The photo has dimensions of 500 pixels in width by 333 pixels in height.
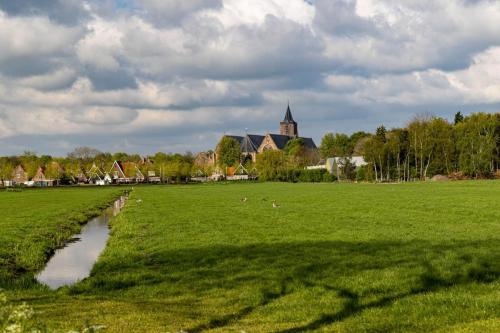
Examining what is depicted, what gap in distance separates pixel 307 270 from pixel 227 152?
170485 millimetres

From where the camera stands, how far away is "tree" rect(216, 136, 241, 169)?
607 ft

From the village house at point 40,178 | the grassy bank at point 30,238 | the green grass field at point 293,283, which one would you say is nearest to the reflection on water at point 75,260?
the grassy bank at point 30,238

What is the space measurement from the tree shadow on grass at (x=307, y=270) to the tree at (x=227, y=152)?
541 ft

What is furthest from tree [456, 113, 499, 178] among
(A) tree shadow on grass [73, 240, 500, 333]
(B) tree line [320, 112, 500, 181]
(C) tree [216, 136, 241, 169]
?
(C) tree [216, 136, 241, 169]

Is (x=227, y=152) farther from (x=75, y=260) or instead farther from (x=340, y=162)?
(x=75, y=260)

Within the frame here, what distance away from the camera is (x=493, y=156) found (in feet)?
338

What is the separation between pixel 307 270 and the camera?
15.0 m

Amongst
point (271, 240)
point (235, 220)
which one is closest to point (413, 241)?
point (271, 240)

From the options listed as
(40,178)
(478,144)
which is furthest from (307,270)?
(40,178)

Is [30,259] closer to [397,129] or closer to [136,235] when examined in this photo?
[136,235]

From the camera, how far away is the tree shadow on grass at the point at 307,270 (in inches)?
475

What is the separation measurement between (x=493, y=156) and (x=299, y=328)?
104846mm

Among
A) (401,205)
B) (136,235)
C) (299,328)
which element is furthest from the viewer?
Answer: (401,205)

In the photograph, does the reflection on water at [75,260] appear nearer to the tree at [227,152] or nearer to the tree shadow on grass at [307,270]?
the tree shadow on grass at [307,270]
